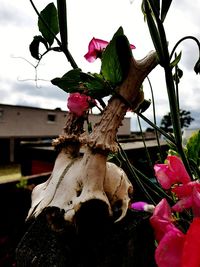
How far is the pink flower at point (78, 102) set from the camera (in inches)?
17.2

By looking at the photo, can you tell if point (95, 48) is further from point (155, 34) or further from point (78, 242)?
point (78, 242)

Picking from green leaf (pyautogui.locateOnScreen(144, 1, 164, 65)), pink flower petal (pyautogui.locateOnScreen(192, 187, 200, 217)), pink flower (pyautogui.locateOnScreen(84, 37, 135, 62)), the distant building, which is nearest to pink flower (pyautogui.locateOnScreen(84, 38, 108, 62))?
pink flower (pyautogui.locateOnScreen(84, 37, 135, 62))

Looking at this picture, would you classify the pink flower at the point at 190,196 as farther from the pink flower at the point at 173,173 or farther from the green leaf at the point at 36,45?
the green leaf at the point at 36,45

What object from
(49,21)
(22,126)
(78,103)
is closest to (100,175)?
(78,103)

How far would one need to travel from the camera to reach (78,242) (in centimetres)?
46

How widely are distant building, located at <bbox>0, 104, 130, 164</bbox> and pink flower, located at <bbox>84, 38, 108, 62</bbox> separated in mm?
12627

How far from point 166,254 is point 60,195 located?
222mm

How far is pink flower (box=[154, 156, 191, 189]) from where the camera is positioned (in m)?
0.31

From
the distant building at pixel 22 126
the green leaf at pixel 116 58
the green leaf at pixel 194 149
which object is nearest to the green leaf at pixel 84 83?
the green leaf at pixel 116 58

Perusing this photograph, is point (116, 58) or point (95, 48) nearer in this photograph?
point (116, 58)

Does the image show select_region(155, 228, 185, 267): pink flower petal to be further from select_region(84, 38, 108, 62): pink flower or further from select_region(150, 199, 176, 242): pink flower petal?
select_region(84, 38, 108, 62): pink flower

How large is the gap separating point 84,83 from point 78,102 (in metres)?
0.11

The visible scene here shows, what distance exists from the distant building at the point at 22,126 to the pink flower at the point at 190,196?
12793 mm

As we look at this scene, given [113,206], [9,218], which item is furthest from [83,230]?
[9,218]
